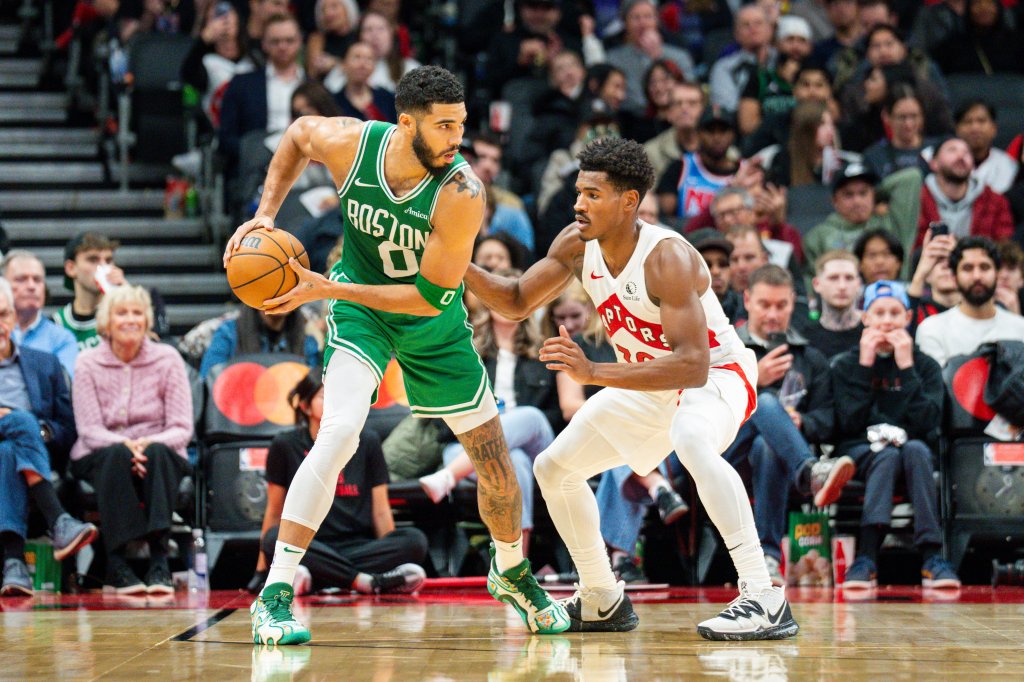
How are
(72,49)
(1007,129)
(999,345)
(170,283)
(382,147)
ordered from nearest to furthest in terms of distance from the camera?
(382,147) < (999,345) < (170,283) < (1007,129) < (72,49)

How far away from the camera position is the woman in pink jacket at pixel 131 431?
6844 millimetres

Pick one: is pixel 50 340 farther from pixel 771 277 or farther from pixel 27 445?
pixel 771 277

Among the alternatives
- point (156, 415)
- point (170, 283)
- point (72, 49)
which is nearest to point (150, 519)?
point (156, 415)

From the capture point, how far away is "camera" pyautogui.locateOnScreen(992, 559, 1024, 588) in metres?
6.96

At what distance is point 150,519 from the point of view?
686 centimetres

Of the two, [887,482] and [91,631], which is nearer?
[91,631]

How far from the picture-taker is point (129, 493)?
6.86m

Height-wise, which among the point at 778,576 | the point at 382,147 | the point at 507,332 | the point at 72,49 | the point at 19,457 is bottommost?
the point at 778,576

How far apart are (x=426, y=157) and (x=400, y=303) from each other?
50 centimetres

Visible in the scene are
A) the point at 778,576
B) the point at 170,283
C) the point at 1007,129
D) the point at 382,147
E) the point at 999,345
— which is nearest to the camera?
the point at 382,147

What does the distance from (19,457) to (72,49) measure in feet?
18.8

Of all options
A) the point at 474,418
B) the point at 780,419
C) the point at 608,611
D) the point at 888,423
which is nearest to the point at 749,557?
the point at 608,611

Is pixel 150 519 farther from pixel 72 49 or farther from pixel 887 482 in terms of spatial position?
pixel 72 49

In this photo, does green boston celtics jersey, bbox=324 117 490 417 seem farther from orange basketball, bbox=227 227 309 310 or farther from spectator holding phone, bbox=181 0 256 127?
spectator holding phone, bbox=181 0 256 127
